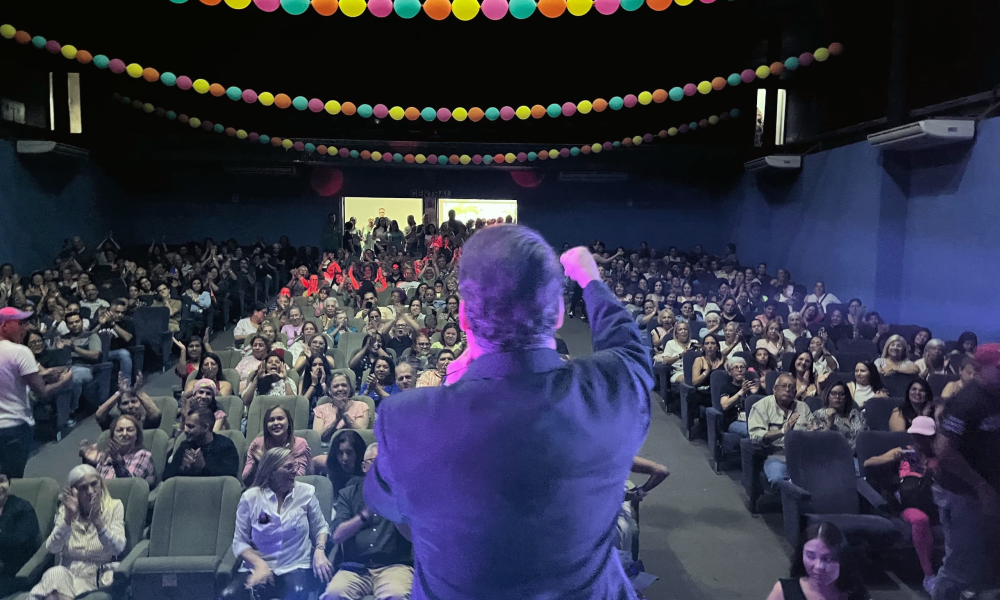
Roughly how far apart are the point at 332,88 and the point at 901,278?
10896mm

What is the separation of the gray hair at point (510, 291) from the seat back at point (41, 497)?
3.45 m

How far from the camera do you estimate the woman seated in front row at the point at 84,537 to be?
327cm

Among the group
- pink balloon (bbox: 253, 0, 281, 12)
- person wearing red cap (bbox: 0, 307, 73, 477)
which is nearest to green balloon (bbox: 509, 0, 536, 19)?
pink balloon (bbox: 253, 0, 281, 12)

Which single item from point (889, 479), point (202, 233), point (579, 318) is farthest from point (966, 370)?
point (202, 233)

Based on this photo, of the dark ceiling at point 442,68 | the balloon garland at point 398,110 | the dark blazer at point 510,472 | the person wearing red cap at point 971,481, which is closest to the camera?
the dark blazer at point 510,472

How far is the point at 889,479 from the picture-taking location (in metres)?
4.34

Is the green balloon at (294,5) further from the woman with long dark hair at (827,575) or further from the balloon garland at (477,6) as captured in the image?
the woman with long dark hair at (827,575)

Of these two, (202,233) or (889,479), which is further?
(202,233)

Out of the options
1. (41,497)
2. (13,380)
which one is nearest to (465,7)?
(13,380)

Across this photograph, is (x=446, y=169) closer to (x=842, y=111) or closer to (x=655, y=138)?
(x=655, y=138)

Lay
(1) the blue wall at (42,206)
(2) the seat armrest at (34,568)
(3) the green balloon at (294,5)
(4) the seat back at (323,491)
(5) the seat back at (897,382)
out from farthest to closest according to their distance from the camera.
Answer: (1) the blue wall at (42,206) < (3) the green balloon at (294,5) < (5) the seat back at (897,382) < (4) the seat back at (323,491) < (2) the seat armrest at (34,568)

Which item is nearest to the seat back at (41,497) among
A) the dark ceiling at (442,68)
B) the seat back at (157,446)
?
the seat back at (157,446)

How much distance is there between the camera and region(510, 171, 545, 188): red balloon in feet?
58.2

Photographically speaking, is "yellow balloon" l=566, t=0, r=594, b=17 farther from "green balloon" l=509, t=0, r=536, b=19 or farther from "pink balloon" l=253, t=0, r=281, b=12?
"pink balloon" l=253, t=0, r=281, b=12
